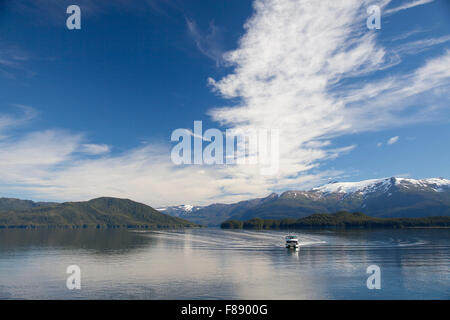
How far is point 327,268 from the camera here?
90500 millimetres

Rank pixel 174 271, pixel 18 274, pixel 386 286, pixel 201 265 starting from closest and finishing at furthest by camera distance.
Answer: pixel 386 286
pixel 18 274
pixel 174 271
pixel 201 265

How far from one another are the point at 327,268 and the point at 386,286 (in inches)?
928
